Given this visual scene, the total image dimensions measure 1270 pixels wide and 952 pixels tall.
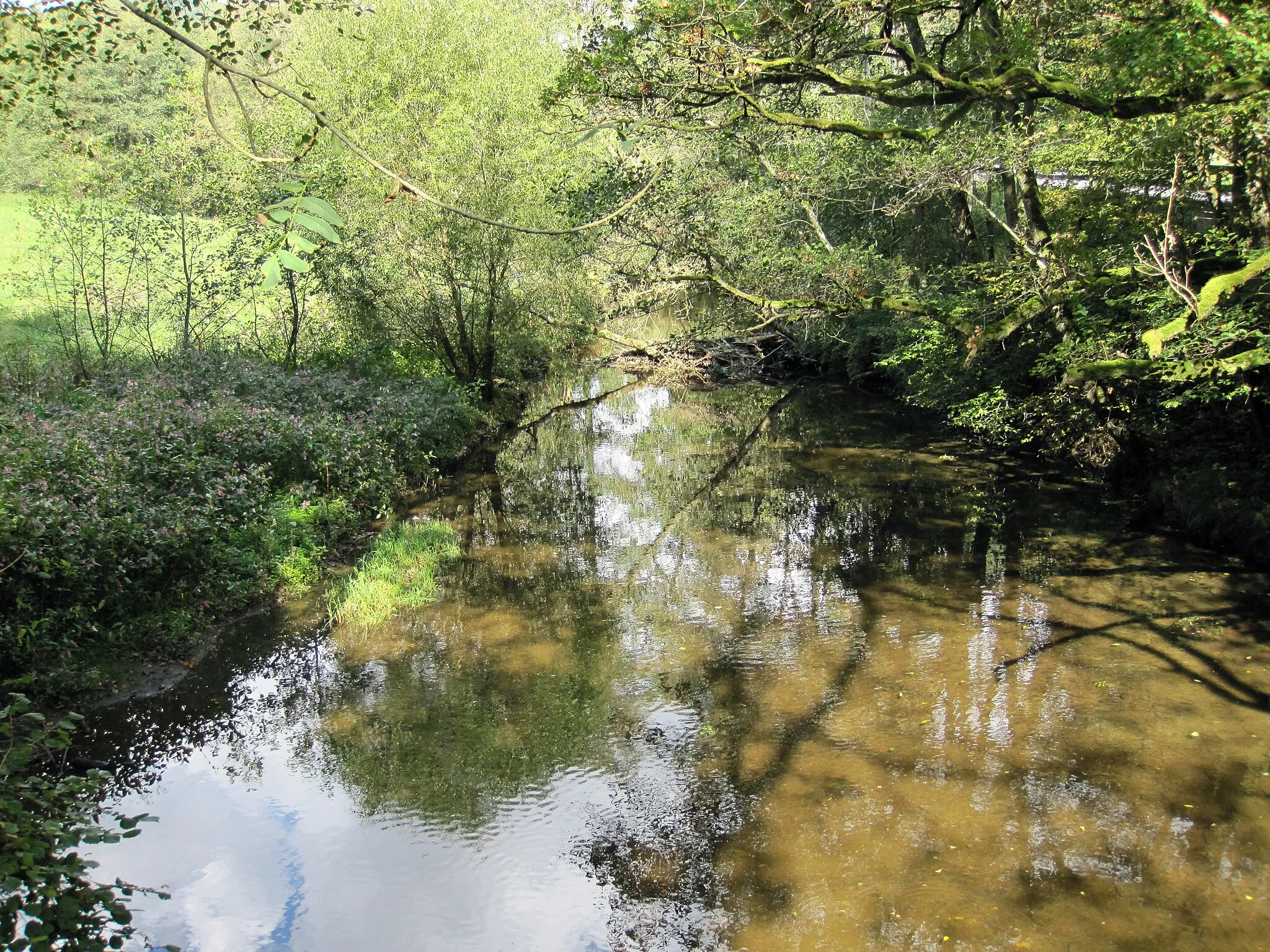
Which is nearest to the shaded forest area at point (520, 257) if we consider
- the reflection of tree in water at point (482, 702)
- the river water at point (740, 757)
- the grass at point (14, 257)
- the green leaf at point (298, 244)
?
the green leaf at point (298, 244)

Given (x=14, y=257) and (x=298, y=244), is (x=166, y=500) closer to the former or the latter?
(x=298, y=244)

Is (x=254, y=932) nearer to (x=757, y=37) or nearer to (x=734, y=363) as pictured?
(x=757, y=37)

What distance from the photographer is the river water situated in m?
5.57

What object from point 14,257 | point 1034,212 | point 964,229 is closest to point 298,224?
point 1034,212

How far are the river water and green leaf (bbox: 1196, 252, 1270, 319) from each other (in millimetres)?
3169

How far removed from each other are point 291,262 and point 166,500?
8188 mm

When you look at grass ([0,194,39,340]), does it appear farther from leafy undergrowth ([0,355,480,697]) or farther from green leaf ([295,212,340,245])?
green leaf ([295,212,340,245])

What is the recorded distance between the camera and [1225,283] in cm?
841

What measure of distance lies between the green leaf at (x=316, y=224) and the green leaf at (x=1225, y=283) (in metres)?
8.66

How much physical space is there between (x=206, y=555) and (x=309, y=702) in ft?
6.74

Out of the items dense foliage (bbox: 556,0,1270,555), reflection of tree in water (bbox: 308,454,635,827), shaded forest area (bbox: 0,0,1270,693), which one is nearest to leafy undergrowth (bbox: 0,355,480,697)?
shaded forest area (bbox: 0,0,1270,693)

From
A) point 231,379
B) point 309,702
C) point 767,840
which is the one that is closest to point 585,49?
point 231,379

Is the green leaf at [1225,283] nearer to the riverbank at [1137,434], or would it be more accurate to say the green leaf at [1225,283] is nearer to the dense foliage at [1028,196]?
the dense foliage at [1028,196]

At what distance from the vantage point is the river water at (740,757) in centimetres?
557
